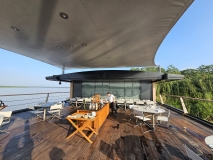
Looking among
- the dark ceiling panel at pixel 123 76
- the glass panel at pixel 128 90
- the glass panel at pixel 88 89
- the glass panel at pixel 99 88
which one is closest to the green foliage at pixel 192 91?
the glass panel at pixel 128 90

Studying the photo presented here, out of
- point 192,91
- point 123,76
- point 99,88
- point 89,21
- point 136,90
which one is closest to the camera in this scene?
point 89,21

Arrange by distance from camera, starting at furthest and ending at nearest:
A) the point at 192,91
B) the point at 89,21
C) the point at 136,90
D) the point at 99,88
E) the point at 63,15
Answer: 1. the point at 192,91
2. the point at 99,88
3. the point at 136,90
4. the point at 89,21
5. the point at 63,15

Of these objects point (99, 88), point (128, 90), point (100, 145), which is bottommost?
point (100, 145)

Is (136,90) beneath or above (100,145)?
above

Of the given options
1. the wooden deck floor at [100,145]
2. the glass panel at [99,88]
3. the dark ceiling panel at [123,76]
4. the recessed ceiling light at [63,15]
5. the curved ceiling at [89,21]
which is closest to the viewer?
the curved ceiling at [89,21]

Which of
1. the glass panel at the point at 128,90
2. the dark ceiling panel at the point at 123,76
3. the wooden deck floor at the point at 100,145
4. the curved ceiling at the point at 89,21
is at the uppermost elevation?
the curved ceiling at the point at 89,21

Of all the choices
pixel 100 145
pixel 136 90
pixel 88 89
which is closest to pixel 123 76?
pixel 136 90

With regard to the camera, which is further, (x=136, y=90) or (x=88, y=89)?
(x=88, y=89)

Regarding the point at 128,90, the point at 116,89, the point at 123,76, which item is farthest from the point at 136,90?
A: the point at 123,76

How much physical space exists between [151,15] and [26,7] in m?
2.93

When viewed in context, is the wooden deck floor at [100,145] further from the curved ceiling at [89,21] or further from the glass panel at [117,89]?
the glass panel at [117,89]

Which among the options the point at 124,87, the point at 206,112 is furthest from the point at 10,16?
the point at 206,112

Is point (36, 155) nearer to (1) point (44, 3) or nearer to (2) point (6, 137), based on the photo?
(2) point (6, 137)

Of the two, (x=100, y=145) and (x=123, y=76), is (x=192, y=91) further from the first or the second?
(x=100, y=145)
